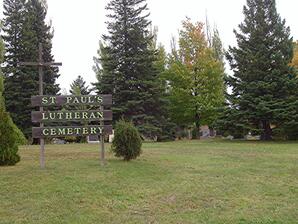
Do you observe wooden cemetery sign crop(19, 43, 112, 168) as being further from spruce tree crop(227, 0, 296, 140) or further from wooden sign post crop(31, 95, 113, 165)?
spruce tree crop(227, 0, 296, 140)

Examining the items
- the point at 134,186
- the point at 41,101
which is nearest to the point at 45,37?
the point at 41,101

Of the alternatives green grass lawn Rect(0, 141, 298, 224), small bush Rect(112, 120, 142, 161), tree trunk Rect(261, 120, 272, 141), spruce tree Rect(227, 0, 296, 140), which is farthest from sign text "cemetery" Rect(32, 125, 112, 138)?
tree trunk Rect(261, 120, 272, 141)

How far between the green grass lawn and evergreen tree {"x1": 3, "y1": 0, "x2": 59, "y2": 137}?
20.3 meters

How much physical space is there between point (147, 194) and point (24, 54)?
2664 centimetres

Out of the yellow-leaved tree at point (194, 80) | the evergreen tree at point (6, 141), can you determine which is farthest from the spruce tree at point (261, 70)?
the evergreen tree at point (6, 141)

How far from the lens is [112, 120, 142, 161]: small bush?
11492 mm

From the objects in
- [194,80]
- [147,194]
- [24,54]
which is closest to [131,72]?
[194,80]

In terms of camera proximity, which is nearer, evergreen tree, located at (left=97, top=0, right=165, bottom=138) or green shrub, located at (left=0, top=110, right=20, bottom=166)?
green shrub, located at (left=0, top=110, right=20, bottom=166)

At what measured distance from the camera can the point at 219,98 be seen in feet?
102

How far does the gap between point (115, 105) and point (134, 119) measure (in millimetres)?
1830

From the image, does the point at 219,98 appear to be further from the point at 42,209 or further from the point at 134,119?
the point at 42,209

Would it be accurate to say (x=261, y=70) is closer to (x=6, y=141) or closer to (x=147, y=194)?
(x=6, y=141)

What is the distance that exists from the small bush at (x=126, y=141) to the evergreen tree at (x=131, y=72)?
16365mm

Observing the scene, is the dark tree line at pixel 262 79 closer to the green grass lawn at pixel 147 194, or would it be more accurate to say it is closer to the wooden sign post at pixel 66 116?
the green grass lawn at pixel 147 194
